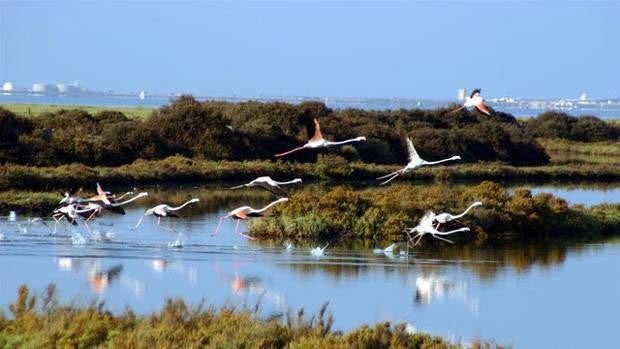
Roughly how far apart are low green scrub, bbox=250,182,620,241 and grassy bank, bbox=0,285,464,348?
13.4 m

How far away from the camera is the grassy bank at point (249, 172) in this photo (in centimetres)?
3519

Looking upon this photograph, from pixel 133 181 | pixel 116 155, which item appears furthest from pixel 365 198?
pixel 116 155

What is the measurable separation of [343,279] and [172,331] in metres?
9.68

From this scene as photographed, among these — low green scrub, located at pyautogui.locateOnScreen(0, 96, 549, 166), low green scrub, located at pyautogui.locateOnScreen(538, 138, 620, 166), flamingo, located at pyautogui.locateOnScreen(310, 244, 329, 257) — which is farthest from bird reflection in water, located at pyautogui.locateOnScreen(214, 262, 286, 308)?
low green scrub, located at pyautogui.locateOnScreen(538, 138, 620, 166)

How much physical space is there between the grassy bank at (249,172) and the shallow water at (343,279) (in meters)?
7.19

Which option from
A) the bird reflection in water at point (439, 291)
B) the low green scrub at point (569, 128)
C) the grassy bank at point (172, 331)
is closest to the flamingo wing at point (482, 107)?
the grassy bank at point (172, 331)

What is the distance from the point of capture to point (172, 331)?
1308 cm

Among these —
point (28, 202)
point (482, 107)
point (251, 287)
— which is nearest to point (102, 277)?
point (251, 287)

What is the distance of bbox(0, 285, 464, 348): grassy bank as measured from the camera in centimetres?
1260

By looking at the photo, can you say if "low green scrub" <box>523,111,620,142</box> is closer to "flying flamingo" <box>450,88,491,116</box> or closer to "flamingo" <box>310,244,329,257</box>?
"flamingo" <box>310,244,329,257</box>

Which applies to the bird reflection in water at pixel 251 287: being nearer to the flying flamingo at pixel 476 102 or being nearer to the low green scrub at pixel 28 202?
the flying flamingo at pixel 476 102

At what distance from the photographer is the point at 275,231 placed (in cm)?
2773

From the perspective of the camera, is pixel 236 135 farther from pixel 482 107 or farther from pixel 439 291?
pixel 482 107

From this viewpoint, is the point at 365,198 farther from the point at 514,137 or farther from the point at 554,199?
the point at 514,137
